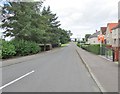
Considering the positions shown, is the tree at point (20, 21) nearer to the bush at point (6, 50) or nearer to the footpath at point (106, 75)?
the bush at point (6, 50)

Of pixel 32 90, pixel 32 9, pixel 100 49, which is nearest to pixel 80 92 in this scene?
pixel 32 90

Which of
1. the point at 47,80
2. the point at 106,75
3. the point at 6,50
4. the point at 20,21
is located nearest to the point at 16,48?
the point at 20,21

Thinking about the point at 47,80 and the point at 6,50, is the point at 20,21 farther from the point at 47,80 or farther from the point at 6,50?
the point at 47,80

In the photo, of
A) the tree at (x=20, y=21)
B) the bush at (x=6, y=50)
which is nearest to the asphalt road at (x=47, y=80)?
the bush at (x=6, y=50)

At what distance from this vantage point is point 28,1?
40.2 meters

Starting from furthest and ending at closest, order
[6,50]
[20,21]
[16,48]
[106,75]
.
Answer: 1. [20,21]
2. [16,48]
3. [6,50]
4. [106,75]

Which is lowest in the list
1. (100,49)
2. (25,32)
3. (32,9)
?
(100,49)

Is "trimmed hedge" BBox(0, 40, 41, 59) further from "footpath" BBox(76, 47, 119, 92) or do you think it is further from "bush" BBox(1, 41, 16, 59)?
"footpath" BBox(76, 47, 119, 92)

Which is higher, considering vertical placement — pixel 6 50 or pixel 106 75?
pixel 6 50

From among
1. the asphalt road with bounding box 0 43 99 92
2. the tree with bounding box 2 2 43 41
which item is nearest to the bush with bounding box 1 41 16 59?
the tree with bounding box 2 2 43 41

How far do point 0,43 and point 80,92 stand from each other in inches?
795

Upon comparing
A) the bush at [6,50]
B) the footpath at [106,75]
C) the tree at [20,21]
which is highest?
the tree at [20,21]

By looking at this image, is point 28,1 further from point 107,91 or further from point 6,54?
point 107,91

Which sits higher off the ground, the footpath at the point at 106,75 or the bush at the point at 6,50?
the bush at the point at 6,50
